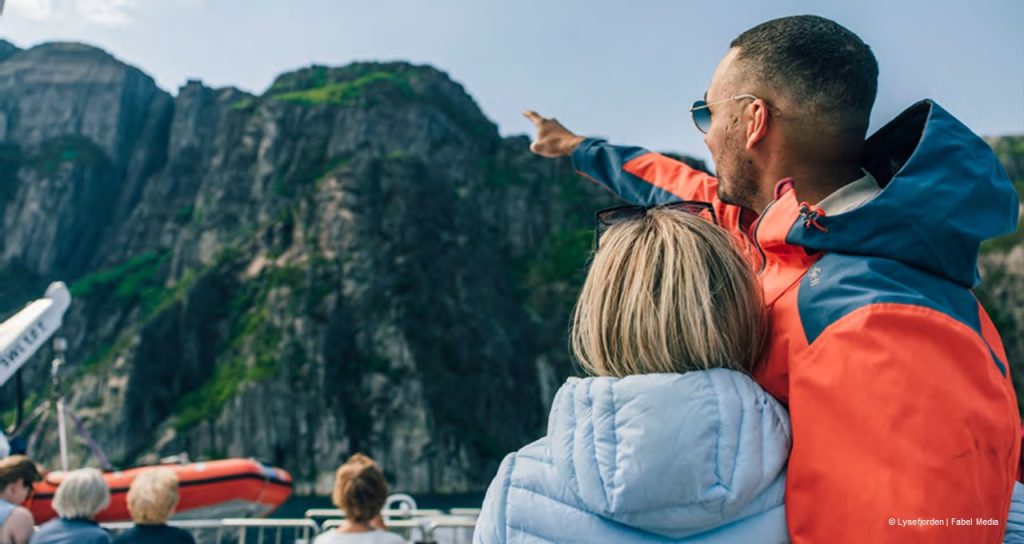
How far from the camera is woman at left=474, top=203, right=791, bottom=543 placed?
1.12 meters

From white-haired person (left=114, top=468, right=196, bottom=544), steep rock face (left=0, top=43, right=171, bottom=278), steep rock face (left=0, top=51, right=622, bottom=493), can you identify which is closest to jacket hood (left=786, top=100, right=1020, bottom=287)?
white-haired person (left=114, top=468, right=196, bottom=544)

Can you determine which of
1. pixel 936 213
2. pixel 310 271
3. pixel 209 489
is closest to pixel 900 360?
pixel 936 213

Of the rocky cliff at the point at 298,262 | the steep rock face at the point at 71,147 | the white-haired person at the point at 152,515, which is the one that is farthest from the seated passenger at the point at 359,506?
the steep rock face at the point at 71,147

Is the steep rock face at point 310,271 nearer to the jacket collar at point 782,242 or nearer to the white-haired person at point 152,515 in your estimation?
the white-haired person at point 152,515

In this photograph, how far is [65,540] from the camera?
3838 millimetres

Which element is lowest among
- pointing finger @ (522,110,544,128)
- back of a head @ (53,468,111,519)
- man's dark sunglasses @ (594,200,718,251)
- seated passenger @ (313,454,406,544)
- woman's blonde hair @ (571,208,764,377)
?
seated passenger @ (313,454,406,544)

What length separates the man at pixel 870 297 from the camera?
3.26ft

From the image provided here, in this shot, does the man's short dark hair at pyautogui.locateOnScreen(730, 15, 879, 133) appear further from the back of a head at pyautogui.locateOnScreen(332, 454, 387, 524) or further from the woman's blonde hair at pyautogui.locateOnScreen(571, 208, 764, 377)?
the back of a head at pyautogui.locateOnScreen(332, 454, 387, 524)

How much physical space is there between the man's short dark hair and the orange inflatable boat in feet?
43.8

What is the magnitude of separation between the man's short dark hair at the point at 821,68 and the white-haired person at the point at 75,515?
149 inches

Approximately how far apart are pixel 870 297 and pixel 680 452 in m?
0.35

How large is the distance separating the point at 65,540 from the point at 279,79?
327ft

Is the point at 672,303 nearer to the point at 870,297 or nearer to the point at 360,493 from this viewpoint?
the point at 870,297

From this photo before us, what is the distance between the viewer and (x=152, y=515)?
13.0 ft
